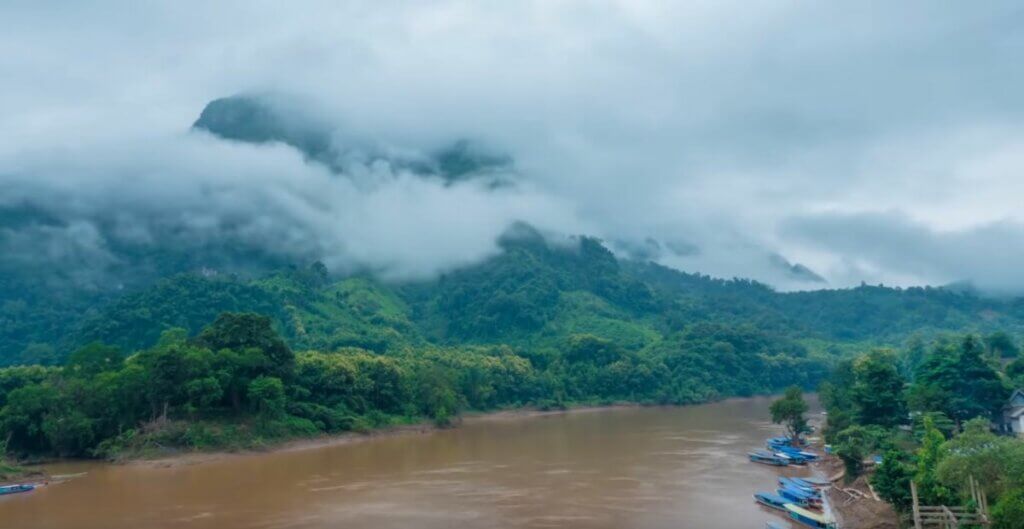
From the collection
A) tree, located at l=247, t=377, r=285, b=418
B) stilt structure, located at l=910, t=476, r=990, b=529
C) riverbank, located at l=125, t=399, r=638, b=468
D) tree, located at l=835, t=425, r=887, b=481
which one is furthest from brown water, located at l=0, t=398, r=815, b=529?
stilt structure, located at l=910, t=476, r=990, b=529

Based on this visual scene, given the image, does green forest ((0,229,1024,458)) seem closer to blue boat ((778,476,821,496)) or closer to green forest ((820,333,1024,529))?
green forest ((820,333,1024,529))

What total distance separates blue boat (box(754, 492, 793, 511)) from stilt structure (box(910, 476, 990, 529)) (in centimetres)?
679

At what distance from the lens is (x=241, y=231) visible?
380 feet

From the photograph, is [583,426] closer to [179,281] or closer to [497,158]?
[179,281]

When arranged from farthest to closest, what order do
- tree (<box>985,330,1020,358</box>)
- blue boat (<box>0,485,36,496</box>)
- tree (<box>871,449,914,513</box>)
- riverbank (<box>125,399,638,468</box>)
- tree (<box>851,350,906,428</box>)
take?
tree (<box>985,330,1020,358</box>) → riverbank (<box>125,399,638,468</box>) → blue boat (<box>0,485,36,496</box>) → tree (<box>851,350,906,428</box>) → tree (<box>871,449,914,513</box>)

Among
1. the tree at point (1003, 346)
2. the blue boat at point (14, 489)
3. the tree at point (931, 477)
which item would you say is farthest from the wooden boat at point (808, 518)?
the tree at point (1003, 346)

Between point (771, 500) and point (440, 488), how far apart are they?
1326 centimetres

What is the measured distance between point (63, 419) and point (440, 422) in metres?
25.1

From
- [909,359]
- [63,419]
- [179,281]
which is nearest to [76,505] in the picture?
[63,419]

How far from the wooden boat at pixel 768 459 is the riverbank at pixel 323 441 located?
25258 millimetres

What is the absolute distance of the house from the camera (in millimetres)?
29406

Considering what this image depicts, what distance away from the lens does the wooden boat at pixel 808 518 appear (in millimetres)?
21336

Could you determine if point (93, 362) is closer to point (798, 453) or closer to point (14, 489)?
point (14, 489)

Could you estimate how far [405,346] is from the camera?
3059 inches
